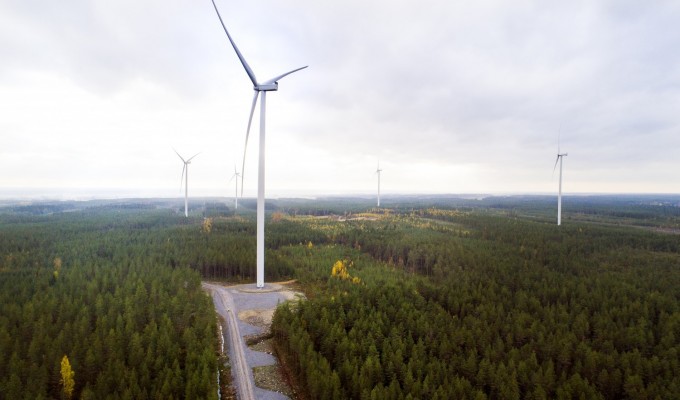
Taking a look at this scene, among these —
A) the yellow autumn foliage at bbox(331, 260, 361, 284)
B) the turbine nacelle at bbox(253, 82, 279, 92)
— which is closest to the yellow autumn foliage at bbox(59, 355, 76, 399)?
the turbine nacelle at bbox(253, 82, 279, 92)

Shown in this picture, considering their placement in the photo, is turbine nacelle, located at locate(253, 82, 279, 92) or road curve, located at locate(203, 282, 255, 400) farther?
turbine nacelle, located at locate(253, 82, 279, 92)

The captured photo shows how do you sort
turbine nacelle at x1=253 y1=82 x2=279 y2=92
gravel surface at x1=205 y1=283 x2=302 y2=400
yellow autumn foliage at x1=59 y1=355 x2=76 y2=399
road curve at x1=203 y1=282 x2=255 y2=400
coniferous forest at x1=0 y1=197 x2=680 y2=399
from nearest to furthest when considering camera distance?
1. yellow autumn foliage at x1=59 y1=355 x2=76 y2=399
2. coniferous forest at x1=0 y1=197 x2=680 y2=399
3. road curve at x1=203 y1=282 x2=255 y2=400
4. gravel surface at x1=205 y1=283 x2=302 y2=400
5. turbine nacelle at x1=253 y1=82 x2=279 y2=92

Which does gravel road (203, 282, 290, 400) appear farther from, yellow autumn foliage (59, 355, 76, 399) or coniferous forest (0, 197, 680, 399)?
yellow autumn foliage (59, 355, 76, 399)

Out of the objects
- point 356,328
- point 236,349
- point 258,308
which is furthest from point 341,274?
point 236,349

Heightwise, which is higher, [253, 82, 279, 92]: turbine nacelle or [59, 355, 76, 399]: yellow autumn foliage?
[253, 82, 279, 92]: turbine nacelle

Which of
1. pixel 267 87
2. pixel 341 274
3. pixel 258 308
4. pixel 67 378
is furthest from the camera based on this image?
pixel 341 274

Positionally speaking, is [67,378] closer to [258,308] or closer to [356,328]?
[258,308]

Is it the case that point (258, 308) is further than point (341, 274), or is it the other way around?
point (341, 274)

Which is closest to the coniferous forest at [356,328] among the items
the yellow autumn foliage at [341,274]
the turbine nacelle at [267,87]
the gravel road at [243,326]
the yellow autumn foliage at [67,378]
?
the yellow autumn foliage at [67,378]

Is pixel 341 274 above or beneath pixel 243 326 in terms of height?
above

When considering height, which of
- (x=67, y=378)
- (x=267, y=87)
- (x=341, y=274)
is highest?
(x=267, y=87)

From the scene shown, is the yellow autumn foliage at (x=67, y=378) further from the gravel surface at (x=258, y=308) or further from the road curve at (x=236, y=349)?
the gravel surface at (x=258, y=308)
